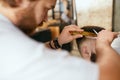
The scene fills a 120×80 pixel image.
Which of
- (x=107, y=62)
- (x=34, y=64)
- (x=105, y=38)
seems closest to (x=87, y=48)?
(x=105, y=38)

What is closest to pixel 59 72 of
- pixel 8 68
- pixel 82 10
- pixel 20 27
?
pixel 8 68

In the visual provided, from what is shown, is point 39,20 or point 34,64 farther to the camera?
point 39,20

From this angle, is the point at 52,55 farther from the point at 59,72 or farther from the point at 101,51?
the point at 101,51

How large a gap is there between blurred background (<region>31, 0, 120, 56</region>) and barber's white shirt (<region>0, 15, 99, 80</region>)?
2.00 meters

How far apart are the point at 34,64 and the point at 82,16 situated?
101 inches

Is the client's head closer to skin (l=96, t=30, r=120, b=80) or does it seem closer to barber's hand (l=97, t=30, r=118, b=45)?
barber's hand (l=97, t=30, r=118, b=45)

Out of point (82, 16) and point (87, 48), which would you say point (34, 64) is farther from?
point (82, 16)

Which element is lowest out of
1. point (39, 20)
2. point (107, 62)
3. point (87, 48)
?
point (87, 48)

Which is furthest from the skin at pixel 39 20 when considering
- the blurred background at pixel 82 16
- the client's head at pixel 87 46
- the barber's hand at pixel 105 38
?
the blurred background at pixel 82 16

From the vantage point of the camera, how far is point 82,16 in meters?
3.39

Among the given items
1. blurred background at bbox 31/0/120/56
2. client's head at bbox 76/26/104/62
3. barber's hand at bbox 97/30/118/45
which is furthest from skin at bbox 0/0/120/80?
blurred background at bbox 31/0/120/56

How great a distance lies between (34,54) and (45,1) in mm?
291

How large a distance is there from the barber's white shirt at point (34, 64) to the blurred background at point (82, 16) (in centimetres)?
200

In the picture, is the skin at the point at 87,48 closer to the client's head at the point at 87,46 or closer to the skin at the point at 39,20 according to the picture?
the client's head at the point at 87,46
